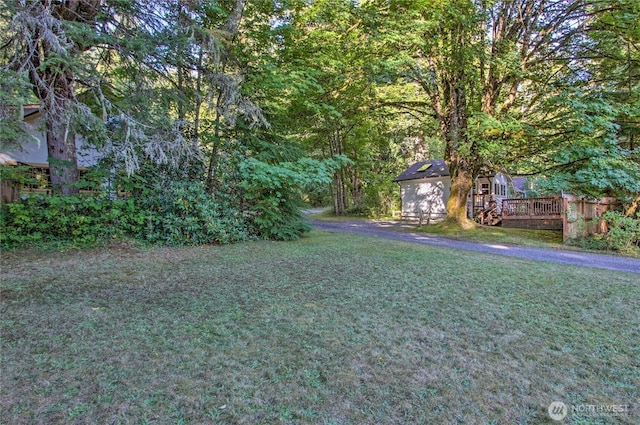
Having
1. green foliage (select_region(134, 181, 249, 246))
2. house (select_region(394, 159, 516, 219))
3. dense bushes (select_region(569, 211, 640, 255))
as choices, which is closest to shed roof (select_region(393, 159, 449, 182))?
house (select_region(394, 159, 516, 219))

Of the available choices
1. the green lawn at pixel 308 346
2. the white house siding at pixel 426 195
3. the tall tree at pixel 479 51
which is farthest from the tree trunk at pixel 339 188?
the green lawn at pixel 308 346

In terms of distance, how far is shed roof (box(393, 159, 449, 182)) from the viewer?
19.5 metres

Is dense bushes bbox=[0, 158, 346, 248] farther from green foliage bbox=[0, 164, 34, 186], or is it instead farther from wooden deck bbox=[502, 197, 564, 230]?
wooden deck bbox=[502, 197, 564, 230]

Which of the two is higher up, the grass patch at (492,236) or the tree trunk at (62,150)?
the tree trunk at (62,150)

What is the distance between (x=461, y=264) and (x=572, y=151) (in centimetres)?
559

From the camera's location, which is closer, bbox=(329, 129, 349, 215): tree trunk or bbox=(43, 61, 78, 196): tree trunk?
bbox=(43, 61, 78, 196): tree trunk

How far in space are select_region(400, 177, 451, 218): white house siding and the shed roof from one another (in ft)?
0.90

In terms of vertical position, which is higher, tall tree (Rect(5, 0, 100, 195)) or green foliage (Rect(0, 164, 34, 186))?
tall tree (Rect(5, 0, 100, 195))

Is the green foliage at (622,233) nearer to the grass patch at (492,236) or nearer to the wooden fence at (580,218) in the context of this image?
the wooden fence at (580,218)

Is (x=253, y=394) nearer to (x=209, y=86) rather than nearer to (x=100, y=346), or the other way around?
(x=100, y=346)

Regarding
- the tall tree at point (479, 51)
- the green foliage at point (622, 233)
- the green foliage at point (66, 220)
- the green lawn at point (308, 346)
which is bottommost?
the green lawn at point (308, 346)

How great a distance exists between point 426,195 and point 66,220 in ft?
58.7

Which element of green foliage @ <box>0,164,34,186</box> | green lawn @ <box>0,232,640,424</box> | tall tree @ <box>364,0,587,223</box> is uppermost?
tall tree @ <box>364,0,587,223</box>

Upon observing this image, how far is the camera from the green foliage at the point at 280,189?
25.5 ft
